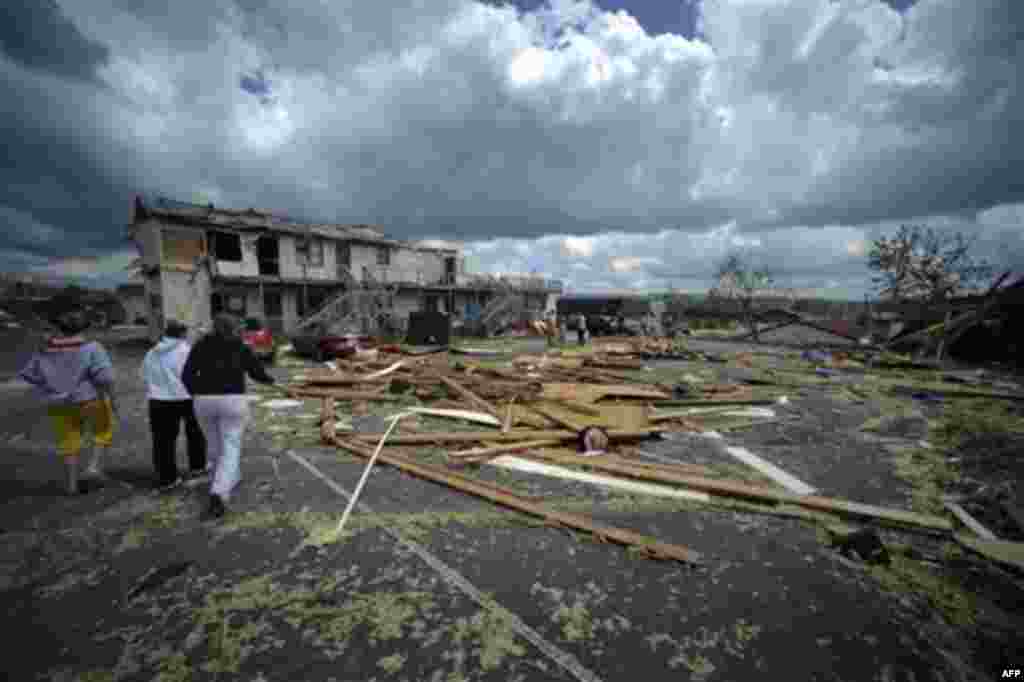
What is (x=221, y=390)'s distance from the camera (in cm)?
335

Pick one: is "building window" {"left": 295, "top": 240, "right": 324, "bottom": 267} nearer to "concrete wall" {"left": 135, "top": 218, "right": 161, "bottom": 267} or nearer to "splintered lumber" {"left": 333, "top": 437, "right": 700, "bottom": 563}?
"concrete wall" {"left": 135, "top": 218, "right": 161, "bottom": 267}

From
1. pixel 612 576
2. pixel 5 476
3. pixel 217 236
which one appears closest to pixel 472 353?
pixel 5 476

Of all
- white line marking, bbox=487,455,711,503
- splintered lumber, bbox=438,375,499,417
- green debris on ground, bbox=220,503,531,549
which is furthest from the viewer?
splintered lumber, bbox=438,375,499,417

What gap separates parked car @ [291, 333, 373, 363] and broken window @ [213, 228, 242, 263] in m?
8.72

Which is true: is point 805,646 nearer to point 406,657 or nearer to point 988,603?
point 988,603

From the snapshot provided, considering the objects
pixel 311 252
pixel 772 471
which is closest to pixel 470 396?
pixel 772 471

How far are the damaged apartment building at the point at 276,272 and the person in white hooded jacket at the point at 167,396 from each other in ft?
47.7

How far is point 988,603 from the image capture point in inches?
96.5

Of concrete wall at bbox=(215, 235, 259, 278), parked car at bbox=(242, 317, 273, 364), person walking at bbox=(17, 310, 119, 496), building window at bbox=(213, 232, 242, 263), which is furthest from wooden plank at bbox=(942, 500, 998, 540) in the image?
building window at bbox=(213, 232, 242, 263)

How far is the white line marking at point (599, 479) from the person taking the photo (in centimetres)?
389

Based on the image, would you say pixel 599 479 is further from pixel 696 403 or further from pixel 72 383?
pixel 72 383

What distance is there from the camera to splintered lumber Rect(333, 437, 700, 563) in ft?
9.44

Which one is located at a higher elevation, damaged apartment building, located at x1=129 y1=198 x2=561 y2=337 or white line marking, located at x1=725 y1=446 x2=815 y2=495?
damaged apartment building, located at x1=129 y1=198 x2=561 y2=337

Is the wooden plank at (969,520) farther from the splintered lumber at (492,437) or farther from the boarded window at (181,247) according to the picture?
the boarded window at (181,247)
